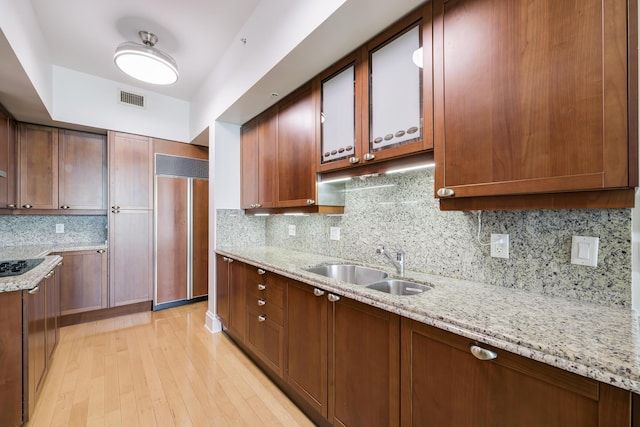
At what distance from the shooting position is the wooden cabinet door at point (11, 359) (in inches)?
59.3

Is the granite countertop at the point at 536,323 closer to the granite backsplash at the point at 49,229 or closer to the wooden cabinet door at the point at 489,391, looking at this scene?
the wooden cabinet door at the point at 489,391

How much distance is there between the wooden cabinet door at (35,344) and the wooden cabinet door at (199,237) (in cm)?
182

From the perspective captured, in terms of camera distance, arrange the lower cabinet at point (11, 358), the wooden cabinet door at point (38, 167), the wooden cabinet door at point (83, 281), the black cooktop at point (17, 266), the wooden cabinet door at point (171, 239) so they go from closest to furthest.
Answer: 1. the lower cabinet at point (11, 358)
2. the black cooktop at point (17, 266)
3. the wooden cabinet door at point (38, 167)
4. the wooden cabinet door at point (83, 281)
5. the wooden cabinet door at point (171, 239)

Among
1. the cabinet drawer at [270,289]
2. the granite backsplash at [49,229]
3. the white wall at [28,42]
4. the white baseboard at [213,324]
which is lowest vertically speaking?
the white baseboard at [213,324]

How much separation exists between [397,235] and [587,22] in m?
1.27

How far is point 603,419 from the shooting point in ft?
2.25

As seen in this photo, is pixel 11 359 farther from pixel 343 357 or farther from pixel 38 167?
pixel 38 167

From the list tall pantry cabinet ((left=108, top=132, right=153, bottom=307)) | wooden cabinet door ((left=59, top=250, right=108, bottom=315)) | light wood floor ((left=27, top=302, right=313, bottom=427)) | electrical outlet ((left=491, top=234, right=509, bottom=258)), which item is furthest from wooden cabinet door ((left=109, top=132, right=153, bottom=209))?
electrical outlet ((left=491, top=234, right=509, bottom=258))

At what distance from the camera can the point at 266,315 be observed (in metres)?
2.09

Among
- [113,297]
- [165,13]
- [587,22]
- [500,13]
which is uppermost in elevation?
[165,13]

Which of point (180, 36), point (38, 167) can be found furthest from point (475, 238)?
point (38, 167)

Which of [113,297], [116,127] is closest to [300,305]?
[113,297]

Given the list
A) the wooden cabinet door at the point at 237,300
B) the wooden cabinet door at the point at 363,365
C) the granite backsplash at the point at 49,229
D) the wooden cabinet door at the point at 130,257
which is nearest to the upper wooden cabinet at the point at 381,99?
the wooden cabinet door at the point at 363,365

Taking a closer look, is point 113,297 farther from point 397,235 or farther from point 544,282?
point 544,282
